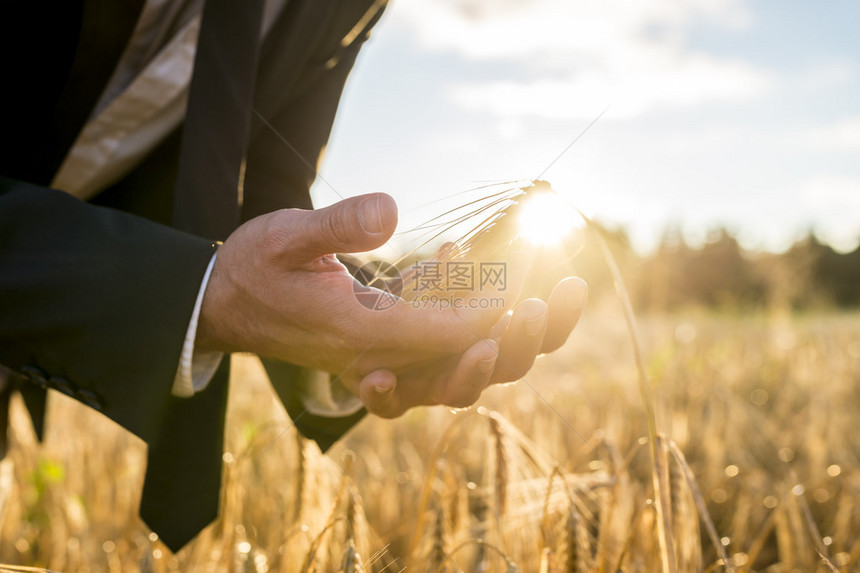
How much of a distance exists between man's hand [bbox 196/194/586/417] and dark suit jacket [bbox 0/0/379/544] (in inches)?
3.2

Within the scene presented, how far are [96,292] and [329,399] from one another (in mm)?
576

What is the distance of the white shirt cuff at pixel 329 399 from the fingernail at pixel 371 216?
684 millimetres

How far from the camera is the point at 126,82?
4.51 feet

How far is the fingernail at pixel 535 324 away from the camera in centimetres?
89

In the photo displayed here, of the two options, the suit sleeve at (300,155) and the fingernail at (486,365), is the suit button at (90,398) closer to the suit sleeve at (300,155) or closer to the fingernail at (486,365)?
the suit sleeve at (300,155)

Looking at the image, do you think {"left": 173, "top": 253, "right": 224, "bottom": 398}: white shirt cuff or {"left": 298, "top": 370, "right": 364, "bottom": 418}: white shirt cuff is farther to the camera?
{"left": 298, "top": 370, "right": 364, "bottom": 418}: white shirt cuff

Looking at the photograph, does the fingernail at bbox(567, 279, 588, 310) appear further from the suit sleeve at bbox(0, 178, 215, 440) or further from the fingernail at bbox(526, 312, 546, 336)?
the suit sleeve at bbox(0, 178, 215, 440)

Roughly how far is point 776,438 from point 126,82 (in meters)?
2.92

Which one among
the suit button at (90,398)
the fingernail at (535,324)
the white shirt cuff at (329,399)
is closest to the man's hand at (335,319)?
the fingernail at (535,324)

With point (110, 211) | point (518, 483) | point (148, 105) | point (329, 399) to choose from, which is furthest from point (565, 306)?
point (148, 105)

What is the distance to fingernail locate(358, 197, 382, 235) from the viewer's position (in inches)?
28.2

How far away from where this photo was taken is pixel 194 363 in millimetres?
1052

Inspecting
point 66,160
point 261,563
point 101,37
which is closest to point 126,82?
point 101,37

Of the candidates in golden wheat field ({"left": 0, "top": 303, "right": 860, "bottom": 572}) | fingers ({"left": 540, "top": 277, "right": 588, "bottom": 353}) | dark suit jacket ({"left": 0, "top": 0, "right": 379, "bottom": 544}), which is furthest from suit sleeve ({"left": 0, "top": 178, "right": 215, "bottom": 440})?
fingers ({"left": 540, "top": 277, "right": 588, "bottom": 353})
